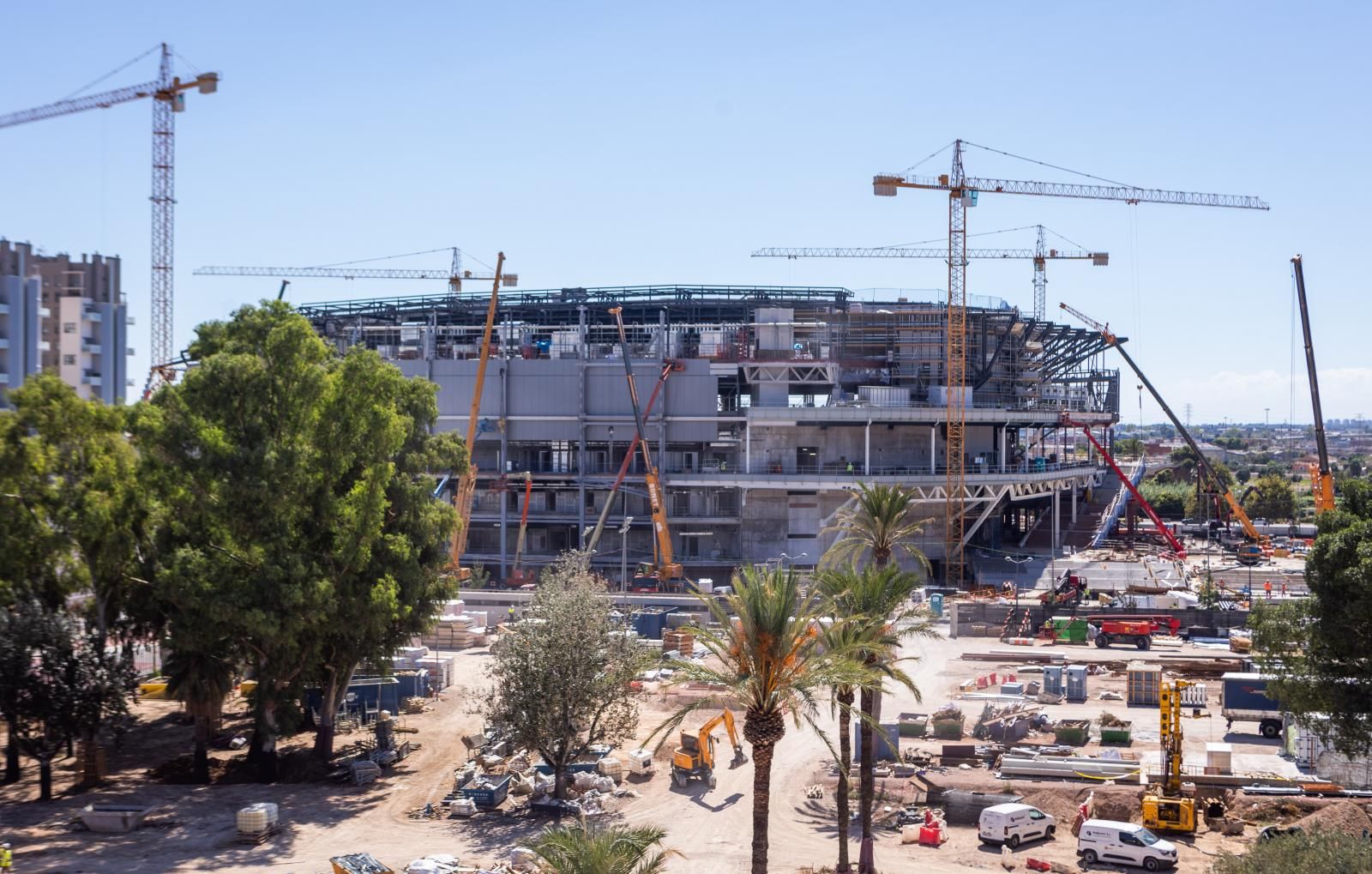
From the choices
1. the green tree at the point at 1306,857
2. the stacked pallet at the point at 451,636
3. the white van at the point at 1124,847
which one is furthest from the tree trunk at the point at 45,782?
the green tree at the point at 1306,857

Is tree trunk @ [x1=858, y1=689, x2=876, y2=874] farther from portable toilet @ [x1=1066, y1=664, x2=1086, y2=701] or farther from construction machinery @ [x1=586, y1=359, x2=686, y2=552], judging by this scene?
construction machinery @ [x1=586, y1=359, x2=686, y2=552]

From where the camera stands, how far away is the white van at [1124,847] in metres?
27.0

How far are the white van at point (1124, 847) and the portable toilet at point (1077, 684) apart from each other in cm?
1588

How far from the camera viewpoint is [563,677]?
106 ft

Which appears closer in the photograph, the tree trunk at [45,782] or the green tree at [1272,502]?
the tree trunk at [45,782]

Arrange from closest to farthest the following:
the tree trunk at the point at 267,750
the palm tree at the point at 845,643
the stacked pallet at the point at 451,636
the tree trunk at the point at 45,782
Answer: the palm tree at the point at 845,643 → the tree trunk at the point at 45,782 → the tree trunk at the point at 267,750 → the stacked pallet at the point at 451,636

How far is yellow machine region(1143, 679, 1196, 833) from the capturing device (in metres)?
29.5

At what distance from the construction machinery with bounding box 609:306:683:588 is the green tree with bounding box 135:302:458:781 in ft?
113

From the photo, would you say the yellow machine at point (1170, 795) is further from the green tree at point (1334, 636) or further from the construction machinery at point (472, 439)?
the construction machinery at point (472, 439)

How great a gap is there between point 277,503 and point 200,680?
6.32 metres

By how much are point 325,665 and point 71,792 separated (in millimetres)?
7446

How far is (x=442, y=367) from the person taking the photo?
3310 inches

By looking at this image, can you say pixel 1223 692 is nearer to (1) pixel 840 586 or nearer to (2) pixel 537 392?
(1) pixel 840 586

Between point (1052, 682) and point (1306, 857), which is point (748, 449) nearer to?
point (1052, 682)
